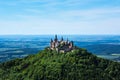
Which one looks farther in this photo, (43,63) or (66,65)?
(43,63)

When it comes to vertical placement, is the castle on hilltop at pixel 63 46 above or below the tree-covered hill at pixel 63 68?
above

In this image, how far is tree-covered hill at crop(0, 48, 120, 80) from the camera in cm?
8644

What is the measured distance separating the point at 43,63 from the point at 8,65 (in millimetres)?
21366

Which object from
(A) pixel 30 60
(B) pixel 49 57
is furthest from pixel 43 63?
(A) pixel 30 60

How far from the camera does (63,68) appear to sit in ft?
298

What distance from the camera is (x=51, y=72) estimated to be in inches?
3492

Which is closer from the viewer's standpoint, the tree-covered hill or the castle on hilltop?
the tree-covered hill

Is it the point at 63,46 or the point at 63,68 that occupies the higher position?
the point at 63,46

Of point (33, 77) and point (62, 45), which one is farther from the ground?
point (62, 45)

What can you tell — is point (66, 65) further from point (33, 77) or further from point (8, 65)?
point (8, 65)

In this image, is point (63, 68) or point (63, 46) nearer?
point (63, 68)

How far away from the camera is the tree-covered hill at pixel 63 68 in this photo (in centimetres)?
8644

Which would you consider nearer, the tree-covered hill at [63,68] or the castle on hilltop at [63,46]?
the tree-covered hill at [63,68]

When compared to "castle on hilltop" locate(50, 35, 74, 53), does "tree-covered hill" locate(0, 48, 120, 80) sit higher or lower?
lower
